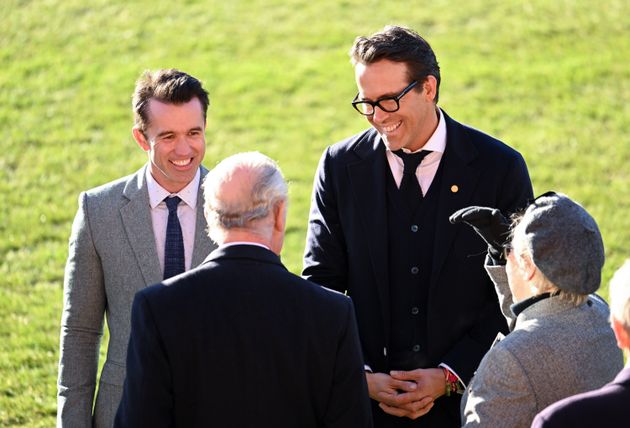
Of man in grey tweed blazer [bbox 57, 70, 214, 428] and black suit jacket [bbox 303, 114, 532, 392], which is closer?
man in grey tweed blazer [bbox 57, 70, 214, 428]

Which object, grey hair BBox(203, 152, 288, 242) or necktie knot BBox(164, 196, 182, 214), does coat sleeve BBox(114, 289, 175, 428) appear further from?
necktie knot BBox(164, 196, 182, 214)

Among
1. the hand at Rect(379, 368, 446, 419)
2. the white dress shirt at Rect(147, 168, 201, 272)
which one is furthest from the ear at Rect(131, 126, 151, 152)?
the hand at Rect(379, 368, 446, 419)

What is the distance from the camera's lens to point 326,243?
4.61m

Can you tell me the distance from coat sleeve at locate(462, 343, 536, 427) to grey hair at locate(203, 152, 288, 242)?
87cm

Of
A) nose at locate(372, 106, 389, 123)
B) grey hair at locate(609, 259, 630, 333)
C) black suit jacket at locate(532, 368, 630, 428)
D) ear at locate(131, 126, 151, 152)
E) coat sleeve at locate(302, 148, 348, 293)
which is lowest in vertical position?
black suit jacket at locate(532, 368, 630, 428)

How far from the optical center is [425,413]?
4480 millimetres

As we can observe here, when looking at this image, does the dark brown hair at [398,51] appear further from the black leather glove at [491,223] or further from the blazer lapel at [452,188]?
the black leather glove at [491,223]

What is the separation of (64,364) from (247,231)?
1265mm

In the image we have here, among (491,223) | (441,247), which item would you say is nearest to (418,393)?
(441,247)

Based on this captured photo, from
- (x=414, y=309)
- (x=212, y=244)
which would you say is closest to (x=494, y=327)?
(x=414, y=309)

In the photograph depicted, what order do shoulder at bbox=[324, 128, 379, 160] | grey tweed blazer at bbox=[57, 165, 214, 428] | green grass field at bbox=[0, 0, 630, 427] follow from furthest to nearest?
1. green grass field at bbox=[0, 0, 630, 427]
2. shoulder at bbox=[324, 128, 379, 160]
3. grey tweed blazer at bbox=[57, 165, 214, 428]

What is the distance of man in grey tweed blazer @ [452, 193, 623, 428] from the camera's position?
3508 millimetres

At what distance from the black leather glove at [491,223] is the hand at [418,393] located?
2.19 ft

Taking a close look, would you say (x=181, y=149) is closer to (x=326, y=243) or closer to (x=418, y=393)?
(x=326, y=243)
